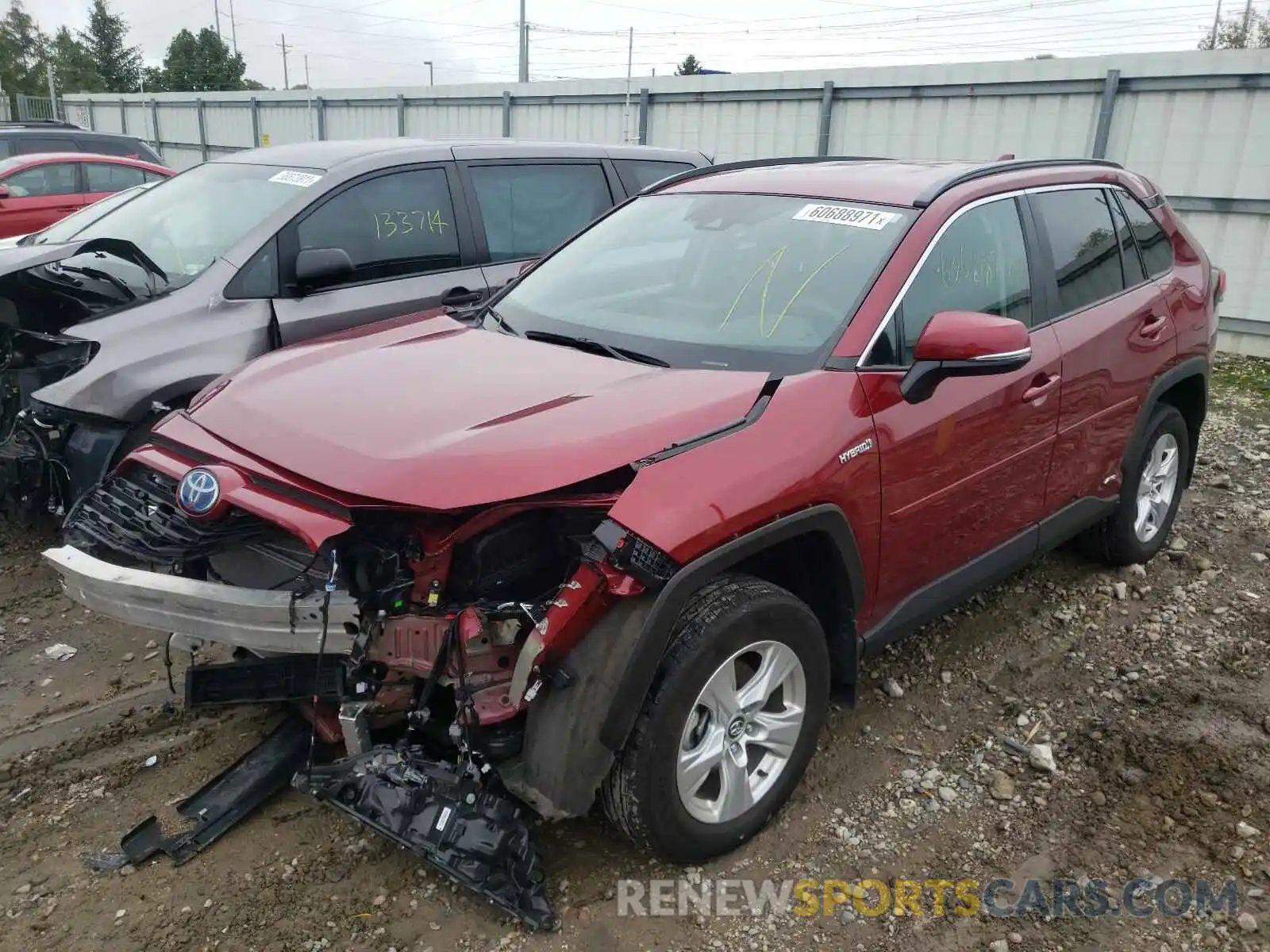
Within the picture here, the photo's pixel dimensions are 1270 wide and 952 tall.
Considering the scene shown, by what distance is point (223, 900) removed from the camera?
8.21ft

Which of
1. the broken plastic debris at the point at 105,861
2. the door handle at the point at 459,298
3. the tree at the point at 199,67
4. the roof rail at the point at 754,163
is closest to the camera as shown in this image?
the broken plastic debris at the point at 105,861

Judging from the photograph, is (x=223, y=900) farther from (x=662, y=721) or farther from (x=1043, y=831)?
(x=1043, y=831)

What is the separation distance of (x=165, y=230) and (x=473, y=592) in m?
3.68

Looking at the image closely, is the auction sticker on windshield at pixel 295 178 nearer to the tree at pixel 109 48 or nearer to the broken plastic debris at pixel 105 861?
the broken plastic debris at pixel 105 861

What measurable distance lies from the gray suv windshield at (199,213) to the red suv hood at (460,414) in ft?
6.12

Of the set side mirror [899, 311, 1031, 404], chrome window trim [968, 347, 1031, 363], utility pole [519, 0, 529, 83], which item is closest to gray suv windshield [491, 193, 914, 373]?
side mirror [899, 311, 1031, 404]

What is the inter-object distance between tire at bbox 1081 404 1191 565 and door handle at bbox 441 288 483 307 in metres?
3.15

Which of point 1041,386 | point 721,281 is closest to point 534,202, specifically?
point 721,281

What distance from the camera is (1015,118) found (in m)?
10.2

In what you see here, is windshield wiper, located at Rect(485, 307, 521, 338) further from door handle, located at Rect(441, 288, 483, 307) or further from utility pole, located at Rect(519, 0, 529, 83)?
utility pole, located at Rect(519, 0, 529, 83)

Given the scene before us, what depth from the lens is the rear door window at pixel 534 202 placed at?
5238 mm

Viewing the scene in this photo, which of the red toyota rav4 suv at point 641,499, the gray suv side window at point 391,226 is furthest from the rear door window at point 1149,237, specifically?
the gray suv side window at point 391,226

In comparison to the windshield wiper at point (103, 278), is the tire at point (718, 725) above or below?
below

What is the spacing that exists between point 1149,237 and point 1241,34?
56.0 meters
